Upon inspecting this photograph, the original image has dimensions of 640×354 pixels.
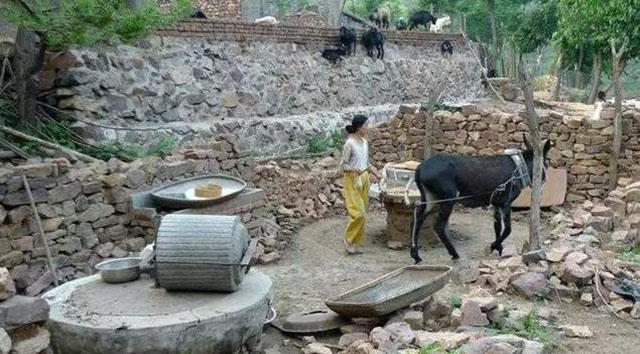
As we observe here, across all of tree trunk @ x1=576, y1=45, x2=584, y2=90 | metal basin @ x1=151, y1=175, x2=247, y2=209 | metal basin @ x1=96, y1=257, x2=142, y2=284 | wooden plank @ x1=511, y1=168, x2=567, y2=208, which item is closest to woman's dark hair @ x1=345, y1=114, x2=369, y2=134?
metal basin @ x1=151, y1=175, x2=247, y2=209

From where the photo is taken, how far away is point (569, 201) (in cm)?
1127

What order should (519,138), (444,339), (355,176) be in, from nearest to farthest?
(444,339), (355,176), (519,138)

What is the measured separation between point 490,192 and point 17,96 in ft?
18.8

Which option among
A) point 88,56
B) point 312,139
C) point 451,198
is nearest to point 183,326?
point 451,198

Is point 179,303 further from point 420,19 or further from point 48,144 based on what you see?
point 420,19

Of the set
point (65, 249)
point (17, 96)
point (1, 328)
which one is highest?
point (17, 96)

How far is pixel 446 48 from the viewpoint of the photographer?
61.4 ft

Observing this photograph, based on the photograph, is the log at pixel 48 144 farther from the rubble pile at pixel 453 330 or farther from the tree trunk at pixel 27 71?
the rubble pile at pixel 453 330

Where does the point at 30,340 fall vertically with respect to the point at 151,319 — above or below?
above

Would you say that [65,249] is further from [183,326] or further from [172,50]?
[172,50]

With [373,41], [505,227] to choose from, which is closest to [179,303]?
[505,227]

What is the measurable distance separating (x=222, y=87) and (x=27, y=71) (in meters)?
3.75

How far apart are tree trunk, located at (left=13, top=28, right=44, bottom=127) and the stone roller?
388cm

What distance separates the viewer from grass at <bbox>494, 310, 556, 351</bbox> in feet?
17.1
